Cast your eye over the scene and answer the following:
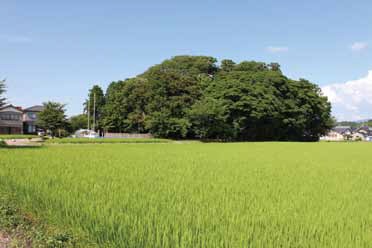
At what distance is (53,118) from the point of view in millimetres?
39281

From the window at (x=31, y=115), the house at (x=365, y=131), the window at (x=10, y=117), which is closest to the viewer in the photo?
the window at (x=10, y=117)

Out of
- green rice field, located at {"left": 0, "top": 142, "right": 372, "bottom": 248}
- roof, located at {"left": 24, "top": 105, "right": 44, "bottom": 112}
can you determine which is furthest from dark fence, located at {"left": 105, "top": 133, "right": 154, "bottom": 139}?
green rice field, located at {"left": 0, "top": 142, "right": 372, "bottom": 248}

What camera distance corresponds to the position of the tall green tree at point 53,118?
39.1 meters

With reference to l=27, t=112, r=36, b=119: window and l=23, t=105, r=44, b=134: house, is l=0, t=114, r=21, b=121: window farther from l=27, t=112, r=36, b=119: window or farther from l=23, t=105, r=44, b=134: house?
l=27, t=112, r=36, b=119: window

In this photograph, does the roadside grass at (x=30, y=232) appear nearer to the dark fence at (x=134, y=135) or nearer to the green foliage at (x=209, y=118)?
the green foliage at (x=209, y=118)

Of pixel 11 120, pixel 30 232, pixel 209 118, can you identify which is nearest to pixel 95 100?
pixel 11 120

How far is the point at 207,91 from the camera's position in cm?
4381

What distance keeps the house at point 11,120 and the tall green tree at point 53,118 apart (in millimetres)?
15896

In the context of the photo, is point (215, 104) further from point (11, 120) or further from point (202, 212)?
point (202, 212)

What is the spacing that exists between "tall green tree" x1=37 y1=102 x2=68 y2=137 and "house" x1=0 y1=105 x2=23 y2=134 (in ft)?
52.2

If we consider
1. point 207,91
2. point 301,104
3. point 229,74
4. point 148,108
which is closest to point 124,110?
point 148,108

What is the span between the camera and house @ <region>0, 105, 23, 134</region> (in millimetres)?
52006

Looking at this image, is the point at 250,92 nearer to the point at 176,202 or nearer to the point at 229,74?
the point at 229,74

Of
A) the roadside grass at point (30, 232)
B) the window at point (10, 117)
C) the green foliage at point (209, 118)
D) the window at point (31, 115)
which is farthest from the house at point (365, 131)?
the roadside grass at point (30, 232)
